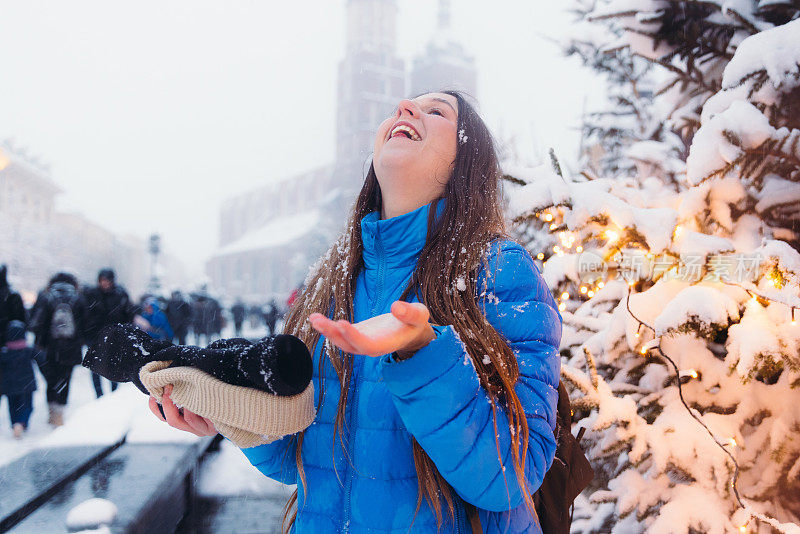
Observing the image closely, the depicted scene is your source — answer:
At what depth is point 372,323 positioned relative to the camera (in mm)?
836

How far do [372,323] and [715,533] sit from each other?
68.4 inches

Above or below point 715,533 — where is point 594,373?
above

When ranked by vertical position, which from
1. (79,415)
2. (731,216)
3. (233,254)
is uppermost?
(731,216)

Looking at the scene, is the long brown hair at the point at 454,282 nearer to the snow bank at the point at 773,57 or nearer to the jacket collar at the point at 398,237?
the jacket collar at the point at 398,237

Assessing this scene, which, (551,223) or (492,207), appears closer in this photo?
(492,207)

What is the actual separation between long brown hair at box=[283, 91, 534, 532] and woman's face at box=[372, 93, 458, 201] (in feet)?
0.13

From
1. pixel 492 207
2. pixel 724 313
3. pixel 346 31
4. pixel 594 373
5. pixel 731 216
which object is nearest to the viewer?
pixel 492 207

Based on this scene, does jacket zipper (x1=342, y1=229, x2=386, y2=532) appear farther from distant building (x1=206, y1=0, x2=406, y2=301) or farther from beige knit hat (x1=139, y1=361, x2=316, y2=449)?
distant building (x1=206, y1=0, x2=406, y2=301)

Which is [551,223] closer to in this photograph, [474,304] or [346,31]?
[474,304]

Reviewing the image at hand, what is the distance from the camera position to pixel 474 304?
1.15 m

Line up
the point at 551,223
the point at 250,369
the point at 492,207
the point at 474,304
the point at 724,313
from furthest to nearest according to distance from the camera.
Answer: the point at 551,223, the point at 724,313, the point at 492,207, the point at 474,304, the point at 250,369

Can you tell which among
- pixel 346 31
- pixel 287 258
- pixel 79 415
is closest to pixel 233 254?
pixel 287 258

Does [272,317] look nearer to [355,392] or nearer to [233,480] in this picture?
[233,480]

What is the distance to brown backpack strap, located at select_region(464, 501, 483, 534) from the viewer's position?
1097 mm
